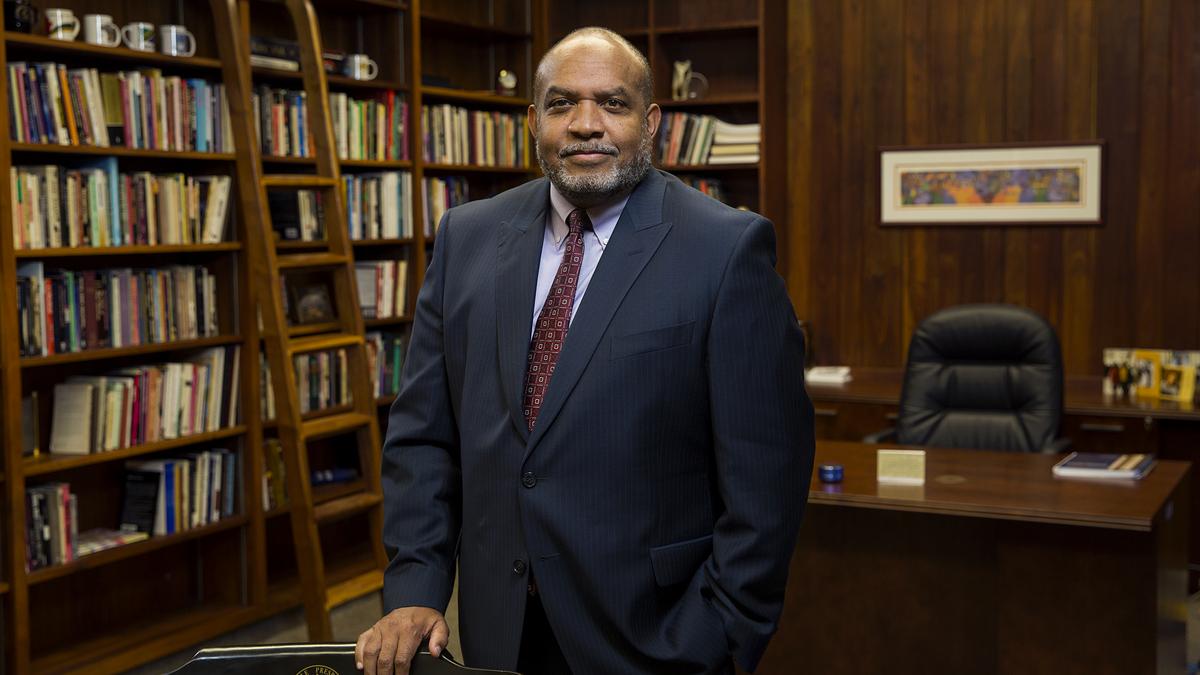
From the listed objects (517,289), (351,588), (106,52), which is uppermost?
(106,52)

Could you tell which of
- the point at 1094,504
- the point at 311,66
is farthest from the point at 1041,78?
the point at 311,66

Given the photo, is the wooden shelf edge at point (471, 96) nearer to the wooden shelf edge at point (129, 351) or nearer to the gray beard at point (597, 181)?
the wooden shelf edge at point (129, 351)

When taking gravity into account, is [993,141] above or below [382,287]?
above

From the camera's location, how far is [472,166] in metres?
5.44

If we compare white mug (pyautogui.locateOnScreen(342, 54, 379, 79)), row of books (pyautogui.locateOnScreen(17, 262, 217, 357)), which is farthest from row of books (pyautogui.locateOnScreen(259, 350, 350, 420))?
white mug (pyautogui.locateOnScreen(342, 54, 379, 79))

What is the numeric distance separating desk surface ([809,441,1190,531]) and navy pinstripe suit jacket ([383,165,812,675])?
1.61 m

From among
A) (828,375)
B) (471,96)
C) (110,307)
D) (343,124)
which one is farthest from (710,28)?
(110,307)

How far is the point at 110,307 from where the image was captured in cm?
395

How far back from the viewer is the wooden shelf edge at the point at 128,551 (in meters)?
3.74

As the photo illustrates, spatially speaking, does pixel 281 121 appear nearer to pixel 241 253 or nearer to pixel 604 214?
pixel 241 253

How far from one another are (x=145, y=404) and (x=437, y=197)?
1719mm

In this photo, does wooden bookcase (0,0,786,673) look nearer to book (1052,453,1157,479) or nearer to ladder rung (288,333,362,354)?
ladder rung (288,333,362,354)

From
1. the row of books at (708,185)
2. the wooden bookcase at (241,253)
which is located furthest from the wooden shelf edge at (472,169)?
the row of books at (708,185)

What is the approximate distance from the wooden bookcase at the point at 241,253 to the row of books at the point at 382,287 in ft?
0.21
